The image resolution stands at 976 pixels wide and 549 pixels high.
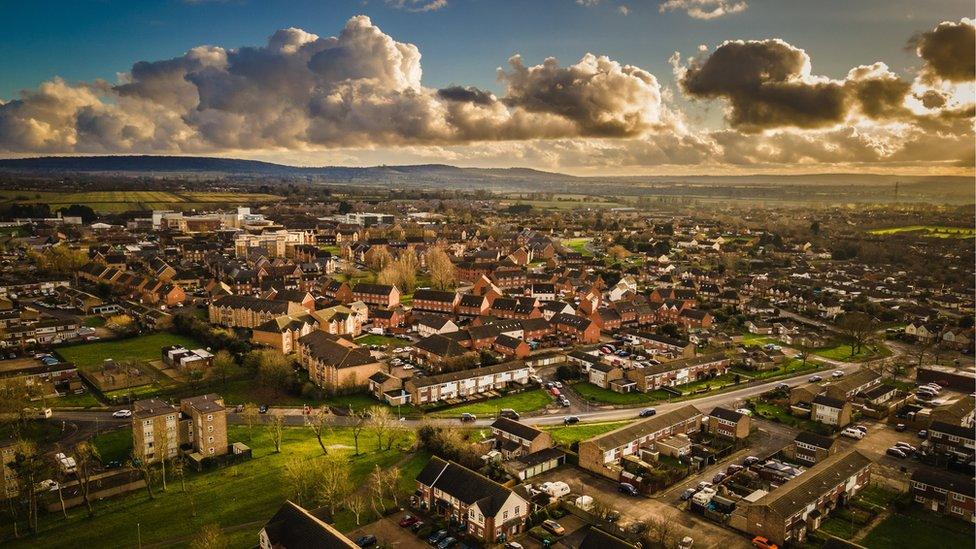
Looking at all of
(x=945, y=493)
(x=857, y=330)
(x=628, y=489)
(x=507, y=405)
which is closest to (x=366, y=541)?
(x=628, y=489)

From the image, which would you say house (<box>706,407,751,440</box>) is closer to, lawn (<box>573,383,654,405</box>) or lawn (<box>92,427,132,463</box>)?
lawn (<box>573,383,654,405</box>)

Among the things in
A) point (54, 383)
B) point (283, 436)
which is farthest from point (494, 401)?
point (54, 383)

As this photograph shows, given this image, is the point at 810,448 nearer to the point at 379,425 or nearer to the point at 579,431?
the point at 579,431

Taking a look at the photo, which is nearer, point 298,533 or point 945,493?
point 298,533

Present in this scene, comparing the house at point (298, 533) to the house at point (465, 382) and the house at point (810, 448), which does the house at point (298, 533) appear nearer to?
the house at point (465, 382)

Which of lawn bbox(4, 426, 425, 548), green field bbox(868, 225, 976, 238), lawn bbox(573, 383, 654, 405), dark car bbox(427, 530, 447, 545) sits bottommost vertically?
lawn bbox(4, 426, 425, 548)

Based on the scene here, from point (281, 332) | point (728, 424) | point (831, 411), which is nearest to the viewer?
point (728, 424)

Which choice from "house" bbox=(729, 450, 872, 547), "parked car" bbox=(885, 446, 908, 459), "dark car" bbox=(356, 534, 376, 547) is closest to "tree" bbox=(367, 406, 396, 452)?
"dark car" bbox=(356, 534, 376, 547)
